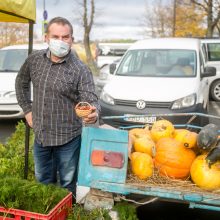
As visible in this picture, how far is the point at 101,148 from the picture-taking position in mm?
3105

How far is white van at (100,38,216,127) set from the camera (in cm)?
719

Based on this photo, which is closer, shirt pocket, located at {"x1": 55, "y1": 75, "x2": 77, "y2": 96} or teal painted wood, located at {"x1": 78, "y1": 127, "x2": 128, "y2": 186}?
teal painted wood, located at {"x1": 78, "y1": 127, "x2": 128, "y2": 186}

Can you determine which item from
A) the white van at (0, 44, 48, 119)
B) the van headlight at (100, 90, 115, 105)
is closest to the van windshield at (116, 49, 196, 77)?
the van headlight at (100, 90, 115, 105)

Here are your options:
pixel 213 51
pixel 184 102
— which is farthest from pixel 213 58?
pixel 184 102

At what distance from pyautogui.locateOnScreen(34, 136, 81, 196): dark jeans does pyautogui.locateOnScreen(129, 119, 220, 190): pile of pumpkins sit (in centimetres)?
59

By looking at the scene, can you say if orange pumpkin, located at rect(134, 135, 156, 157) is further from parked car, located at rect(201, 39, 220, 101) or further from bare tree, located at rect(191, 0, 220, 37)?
bare tree, located at rect(191, 0, 220, 37)

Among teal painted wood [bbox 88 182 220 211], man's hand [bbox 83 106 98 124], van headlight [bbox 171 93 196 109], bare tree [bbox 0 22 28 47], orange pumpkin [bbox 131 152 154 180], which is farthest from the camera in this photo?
bare tree [bbox 0 22 28 47]

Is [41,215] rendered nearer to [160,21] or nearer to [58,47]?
[58,47]

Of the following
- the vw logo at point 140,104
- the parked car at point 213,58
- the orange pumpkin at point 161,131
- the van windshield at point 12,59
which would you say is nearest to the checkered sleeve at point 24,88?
the orange pumpkin at point 161,131

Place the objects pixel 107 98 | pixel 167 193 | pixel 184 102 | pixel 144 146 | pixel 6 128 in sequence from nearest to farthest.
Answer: pixel 167 193
pixel 144 146
pixel 184 102
pixel 107 98
pixel 6 128

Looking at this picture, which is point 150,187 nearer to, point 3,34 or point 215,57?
point 215,57

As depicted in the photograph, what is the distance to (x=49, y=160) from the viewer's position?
149 inches

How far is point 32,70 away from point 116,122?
3792 millimetres

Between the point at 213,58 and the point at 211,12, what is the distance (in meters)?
13.4
